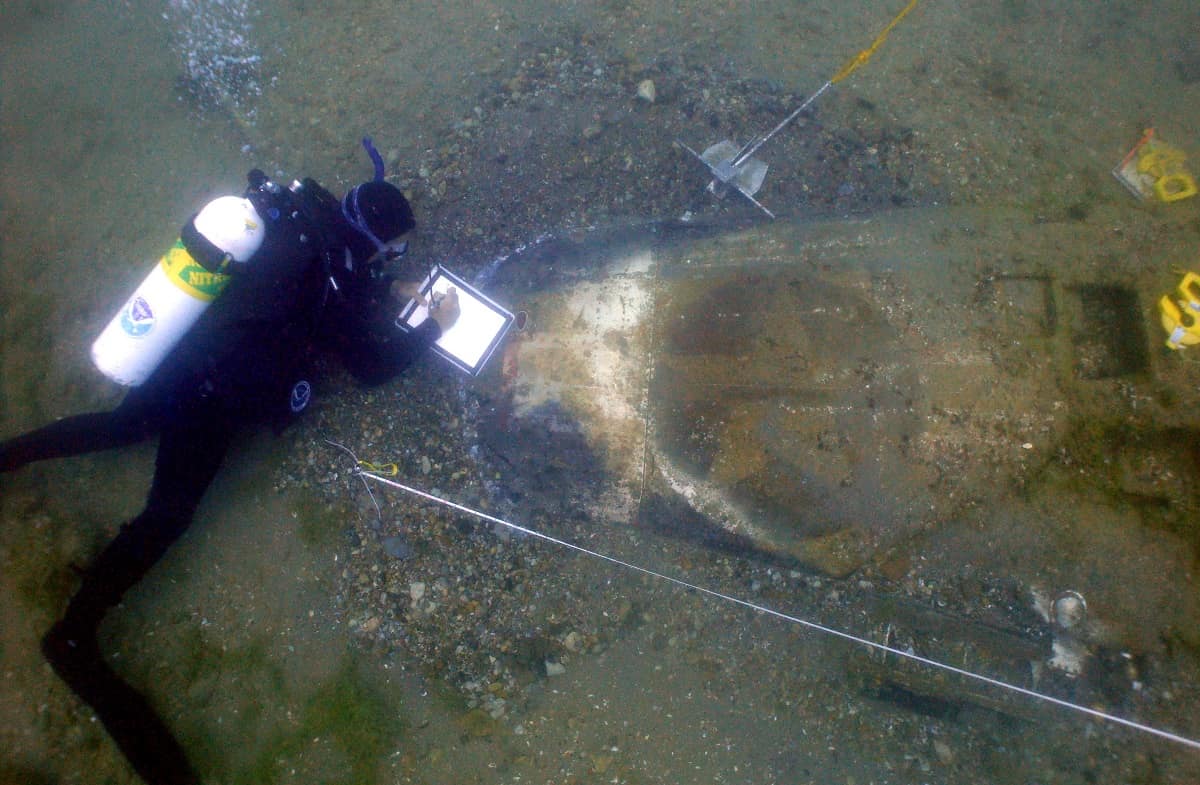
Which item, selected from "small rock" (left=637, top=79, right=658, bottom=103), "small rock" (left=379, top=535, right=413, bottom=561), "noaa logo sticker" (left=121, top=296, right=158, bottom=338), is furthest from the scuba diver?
"small rock" (left=637, top=79, right=658, bottom=103)

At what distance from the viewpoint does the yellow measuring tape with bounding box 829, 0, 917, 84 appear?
4.65 m

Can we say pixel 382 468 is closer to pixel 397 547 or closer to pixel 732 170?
pixel 397 547

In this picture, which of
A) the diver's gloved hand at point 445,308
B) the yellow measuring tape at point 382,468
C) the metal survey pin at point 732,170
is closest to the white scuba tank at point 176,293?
the diver's gloved hand at point 445,308

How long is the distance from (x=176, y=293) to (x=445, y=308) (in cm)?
148

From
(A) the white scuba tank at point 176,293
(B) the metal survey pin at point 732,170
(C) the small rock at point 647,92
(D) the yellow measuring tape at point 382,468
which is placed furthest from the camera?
(C) the small rock at point 647,92

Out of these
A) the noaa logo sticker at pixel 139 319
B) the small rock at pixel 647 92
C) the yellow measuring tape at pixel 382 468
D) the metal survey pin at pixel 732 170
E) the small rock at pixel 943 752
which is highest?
the noaa logo sticker at pixel 139 319

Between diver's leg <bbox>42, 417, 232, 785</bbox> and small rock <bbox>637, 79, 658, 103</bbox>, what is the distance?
366 cm

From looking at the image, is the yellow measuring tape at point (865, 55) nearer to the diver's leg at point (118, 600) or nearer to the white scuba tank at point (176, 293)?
the white scuba tank at point (176, 293)

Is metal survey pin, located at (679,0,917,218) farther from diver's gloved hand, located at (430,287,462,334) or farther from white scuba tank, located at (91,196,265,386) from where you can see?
white scuba tank, located at (91,196,265,386)

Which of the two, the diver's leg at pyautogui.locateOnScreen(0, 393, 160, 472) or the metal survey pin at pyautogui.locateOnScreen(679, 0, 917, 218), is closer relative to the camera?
the diver's leg at pyautogui.locateOnScreen(0, 393, 160, 472)

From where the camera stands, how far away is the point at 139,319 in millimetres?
3436

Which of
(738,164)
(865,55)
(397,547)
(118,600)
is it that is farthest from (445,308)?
(865,55)

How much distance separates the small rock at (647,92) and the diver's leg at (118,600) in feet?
12.0

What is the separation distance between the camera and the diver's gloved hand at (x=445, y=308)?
3.99 metres
